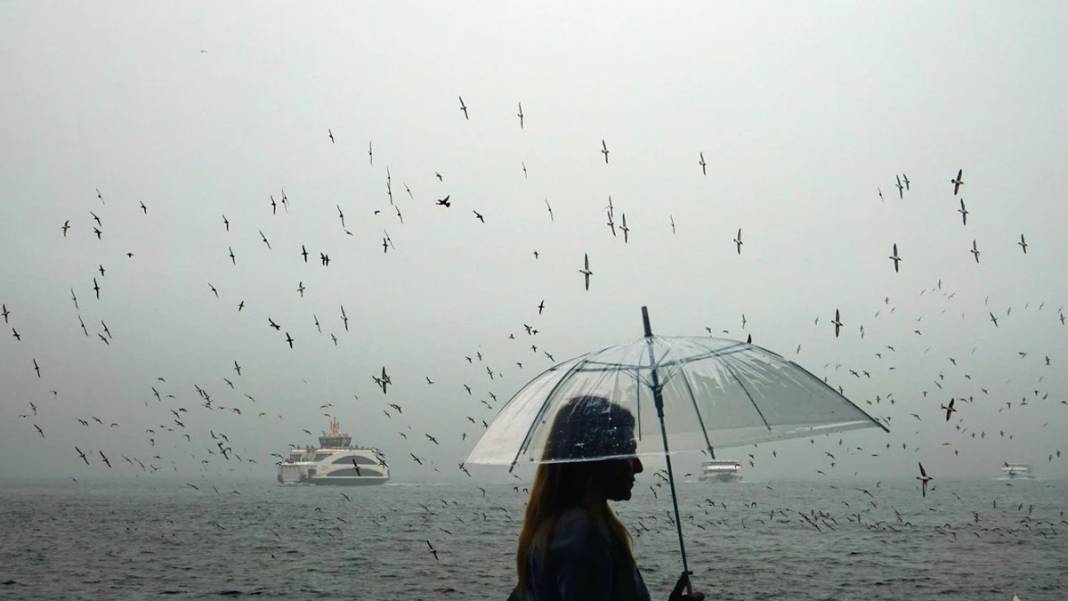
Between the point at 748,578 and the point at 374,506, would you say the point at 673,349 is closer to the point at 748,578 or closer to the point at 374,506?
the point at 748,578

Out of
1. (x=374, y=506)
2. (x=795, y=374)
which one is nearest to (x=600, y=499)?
(x=795, y=374)

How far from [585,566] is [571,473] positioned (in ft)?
1.42

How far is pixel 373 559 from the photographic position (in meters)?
51.1

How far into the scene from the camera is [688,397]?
5785 millimetres

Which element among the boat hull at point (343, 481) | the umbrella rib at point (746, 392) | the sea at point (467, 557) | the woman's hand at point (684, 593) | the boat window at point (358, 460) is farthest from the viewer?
the boat hull at point (343, 481)

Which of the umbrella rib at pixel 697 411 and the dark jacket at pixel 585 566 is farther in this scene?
the umbrella rib at pixel 697 411

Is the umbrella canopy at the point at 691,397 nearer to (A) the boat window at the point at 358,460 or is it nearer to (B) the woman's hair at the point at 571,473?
(B) the woman's hair at the point at 571,473

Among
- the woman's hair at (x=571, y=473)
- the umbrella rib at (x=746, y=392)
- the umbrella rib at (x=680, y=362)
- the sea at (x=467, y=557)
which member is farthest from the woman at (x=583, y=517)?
the sea at (x=467, y=557)

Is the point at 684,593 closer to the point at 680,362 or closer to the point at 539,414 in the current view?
the point at 539,414

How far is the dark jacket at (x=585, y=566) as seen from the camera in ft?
12.4

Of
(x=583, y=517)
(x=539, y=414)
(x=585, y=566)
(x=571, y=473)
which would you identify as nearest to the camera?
(x=585, y=566)

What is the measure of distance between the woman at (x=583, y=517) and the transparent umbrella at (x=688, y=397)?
3.83 feet

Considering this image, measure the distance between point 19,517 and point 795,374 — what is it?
100 meters

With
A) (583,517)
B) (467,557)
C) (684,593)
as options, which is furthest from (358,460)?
(583,517)
